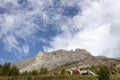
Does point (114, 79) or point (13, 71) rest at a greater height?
point (13, 71)

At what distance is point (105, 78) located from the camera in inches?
2525

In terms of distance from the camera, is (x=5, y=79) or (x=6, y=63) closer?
(x=5, y=79)

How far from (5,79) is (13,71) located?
47430 mm

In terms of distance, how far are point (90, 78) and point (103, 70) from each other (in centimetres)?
2678

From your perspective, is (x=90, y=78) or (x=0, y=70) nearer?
(x=90, y=78)

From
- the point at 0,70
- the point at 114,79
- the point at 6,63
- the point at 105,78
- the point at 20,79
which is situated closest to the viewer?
the point at 105,78

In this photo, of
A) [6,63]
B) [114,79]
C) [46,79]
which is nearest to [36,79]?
[46,79]

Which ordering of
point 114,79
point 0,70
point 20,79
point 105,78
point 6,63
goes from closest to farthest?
point 105,78 < point 114,79 < point 20,79 < point 0,70 < point 6,63

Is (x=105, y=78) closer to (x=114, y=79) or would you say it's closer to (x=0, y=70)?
(x=114, y=79)

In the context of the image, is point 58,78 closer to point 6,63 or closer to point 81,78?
point 81,78

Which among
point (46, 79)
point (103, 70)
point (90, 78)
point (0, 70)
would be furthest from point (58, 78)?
point (0, 70)

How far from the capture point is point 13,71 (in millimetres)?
141375

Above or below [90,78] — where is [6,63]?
above

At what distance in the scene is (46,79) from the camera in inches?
3716
